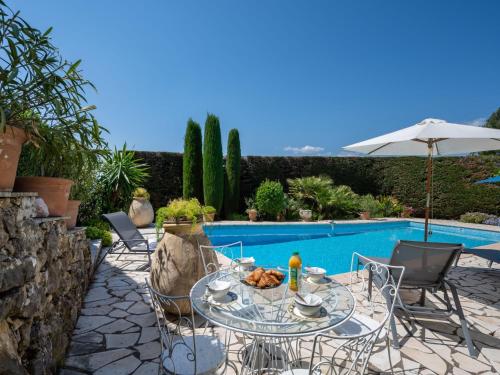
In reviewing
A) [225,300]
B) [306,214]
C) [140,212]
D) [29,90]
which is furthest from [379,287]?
[140,212]

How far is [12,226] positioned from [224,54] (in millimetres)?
8134

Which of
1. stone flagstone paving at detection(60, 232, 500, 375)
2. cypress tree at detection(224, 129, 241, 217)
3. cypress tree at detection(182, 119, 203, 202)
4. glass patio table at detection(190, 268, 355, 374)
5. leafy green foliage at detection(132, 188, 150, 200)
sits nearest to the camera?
glass patio table at detection(190, 268, 355, 374)

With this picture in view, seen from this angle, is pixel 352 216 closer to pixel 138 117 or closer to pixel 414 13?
pixel 414 13

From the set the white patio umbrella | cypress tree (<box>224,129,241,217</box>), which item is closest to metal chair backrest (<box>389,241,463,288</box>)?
the white patio umbrella

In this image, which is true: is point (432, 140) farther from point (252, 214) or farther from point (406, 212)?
point (406, 212)

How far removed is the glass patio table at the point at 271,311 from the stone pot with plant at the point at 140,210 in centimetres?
679

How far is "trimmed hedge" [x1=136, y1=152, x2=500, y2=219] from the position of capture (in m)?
10.3

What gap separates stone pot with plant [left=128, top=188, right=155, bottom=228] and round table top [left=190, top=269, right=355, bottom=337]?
6815 millimetres

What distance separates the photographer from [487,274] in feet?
14.7

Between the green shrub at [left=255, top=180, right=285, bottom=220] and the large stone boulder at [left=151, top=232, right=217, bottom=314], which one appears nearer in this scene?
the large stone boulder at [left=151, top=232, right=217, bottom=314]

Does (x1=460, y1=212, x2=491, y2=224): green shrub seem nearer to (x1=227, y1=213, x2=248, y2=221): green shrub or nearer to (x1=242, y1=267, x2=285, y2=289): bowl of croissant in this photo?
(x1=227, y1=213, x2=248, y2=221): green shrub

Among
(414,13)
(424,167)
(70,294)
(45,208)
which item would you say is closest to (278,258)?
(70,294)

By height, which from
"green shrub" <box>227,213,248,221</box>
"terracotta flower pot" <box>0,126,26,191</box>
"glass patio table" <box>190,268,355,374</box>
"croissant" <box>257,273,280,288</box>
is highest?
"terracotta flower pot" <box>0,126,26,191</box>

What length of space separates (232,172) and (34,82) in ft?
28.9
